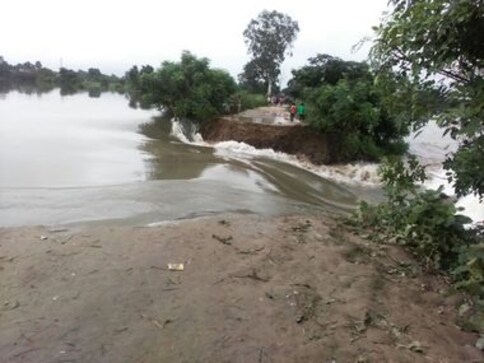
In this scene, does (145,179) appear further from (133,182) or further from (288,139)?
(288,139)

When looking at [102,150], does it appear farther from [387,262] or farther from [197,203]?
[387,262]

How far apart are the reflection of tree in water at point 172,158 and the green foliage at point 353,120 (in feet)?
13.7

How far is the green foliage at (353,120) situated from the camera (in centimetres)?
1606

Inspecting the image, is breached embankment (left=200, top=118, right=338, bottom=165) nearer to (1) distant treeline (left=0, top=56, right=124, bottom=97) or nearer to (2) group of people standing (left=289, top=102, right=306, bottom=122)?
(2) group of people standing (left=289, top=102, right=306, bottom=122)

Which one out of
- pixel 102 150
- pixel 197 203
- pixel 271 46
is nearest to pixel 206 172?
pixel 197 203

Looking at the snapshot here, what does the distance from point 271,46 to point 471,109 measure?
31.7 metres

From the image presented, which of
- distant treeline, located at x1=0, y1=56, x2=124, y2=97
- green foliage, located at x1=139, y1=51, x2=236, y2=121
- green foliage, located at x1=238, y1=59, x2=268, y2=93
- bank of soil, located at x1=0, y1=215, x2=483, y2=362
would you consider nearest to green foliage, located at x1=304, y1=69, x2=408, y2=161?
green foliage, located at x1=139, y1=51, x2=236, y2=121

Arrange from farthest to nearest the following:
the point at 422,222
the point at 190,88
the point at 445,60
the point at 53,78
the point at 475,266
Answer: the point at 53,78
the point at 190,88
the point at 422,222
the point at 475,266
the point at 445,60

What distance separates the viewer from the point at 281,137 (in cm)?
1791

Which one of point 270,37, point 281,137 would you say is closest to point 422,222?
point 281,137

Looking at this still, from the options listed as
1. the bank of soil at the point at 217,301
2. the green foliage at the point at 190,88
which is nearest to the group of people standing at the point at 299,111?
the green foliage at the point at 190,88

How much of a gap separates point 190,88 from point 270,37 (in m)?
12.5

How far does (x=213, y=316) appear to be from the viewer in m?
3.98

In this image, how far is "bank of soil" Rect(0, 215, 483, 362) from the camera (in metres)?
3.57
